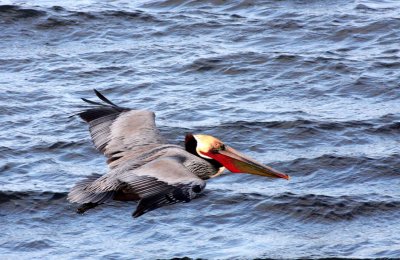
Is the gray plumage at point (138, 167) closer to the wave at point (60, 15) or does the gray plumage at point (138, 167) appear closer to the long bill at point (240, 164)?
the long bill at point (240, 164)

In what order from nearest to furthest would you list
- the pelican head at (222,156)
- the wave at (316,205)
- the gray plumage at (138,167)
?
the gray plumage at (138,167) → the pelican head at (222,156) → the wave at (316,205)

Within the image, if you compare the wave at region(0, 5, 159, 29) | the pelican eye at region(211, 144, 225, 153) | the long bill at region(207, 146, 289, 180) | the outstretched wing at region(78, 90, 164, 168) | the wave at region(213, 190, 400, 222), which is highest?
the outstretched wing at region(78, 90, 164, 168)

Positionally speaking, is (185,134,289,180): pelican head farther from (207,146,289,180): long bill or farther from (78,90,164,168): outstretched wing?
(78,90,164,168): outstretched wing

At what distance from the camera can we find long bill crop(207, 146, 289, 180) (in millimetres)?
9711

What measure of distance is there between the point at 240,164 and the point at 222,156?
0.65 feet

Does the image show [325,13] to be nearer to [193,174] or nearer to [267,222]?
[267,222]

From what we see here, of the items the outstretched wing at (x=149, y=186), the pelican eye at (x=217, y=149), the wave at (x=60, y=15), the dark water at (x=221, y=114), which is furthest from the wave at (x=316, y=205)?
the wave at (x=60, y=15)

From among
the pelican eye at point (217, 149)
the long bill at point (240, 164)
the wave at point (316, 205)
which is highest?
the pelican eye at point (217, 149)

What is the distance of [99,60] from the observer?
48.1 feet

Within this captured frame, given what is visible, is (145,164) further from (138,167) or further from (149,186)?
(149,186)

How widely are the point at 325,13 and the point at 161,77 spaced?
2866 millimetres

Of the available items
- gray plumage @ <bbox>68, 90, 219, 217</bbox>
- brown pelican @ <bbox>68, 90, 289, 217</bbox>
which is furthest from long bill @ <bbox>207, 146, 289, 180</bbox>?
gray plumage @ <bbox>68, 90, 219, 217</bbox>

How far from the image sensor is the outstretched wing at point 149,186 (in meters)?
8.16

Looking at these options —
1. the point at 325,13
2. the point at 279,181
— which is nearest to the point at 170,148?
the point at 279,181
